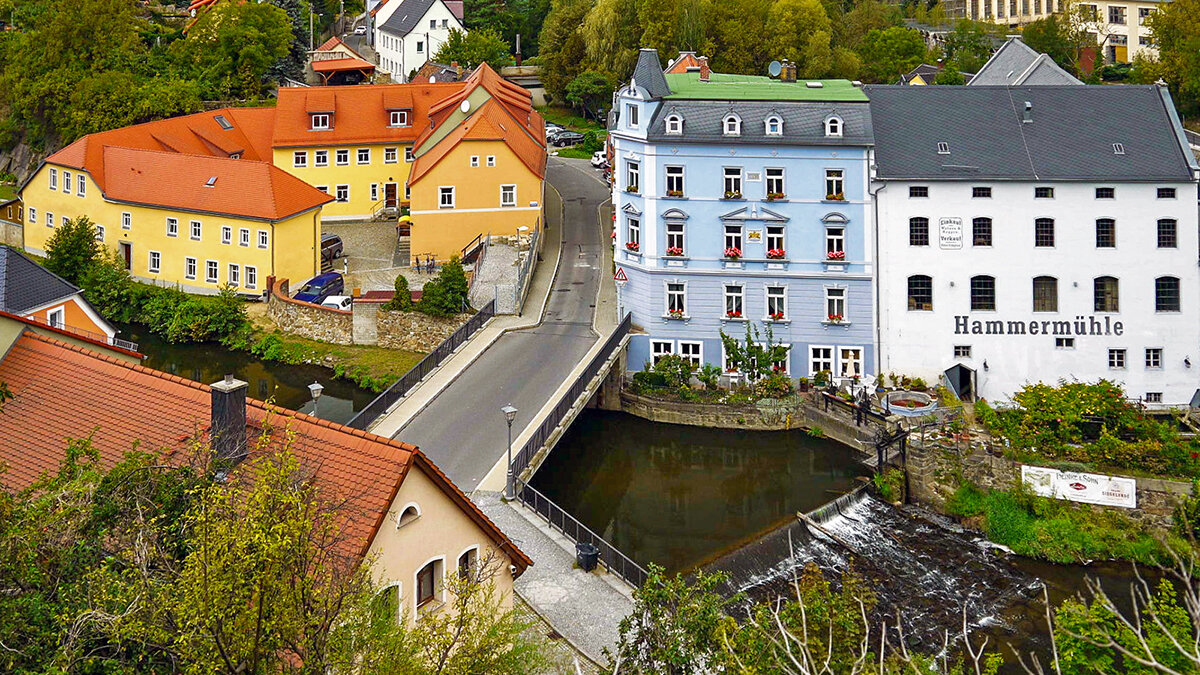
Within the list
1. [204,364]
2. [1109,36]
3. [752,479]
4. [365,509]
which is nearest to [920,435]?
[752,479]

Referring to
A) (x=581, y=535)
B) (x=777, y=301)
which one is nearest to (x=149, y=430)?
(x=581, y=535)

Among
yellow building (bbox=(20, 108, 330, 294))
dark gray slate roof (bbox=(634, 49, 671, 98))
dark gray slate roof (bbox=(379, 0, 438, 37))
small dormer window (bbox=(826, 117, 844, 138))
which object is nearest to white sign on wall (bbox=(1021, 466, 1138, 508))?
small dormer window (bbox=(826, 117, 844, 138))

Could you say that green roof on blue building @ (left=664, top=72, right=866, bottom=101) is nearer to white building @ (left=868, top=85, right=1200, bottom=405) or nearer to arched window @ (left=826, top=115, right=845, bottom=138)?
arched window @ (left=826, top=115, right=845, bottom=138)

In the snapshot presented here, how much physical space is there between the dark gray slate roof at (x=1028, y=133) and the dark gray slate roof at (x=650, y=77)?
7003mm

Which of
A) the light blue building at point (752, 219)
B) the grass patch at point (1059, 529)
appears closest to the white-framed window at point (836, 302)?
the light blue building at point (752, 219)

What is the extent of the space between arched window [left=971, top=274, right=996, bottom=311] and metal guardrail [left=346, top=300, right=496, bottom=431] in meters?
16.3

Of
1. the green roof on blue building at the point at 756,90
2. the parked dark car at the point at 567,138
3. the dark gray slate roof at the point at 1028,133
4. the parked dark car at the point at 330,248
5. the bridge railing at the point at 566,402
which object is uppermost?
the parked dark car at the point at 567,138

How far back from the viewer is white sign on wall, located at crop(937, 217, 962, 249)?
137 feet

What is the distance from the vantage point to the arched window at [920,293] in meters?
42.2

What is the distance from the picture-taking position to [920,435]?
37.3 meters

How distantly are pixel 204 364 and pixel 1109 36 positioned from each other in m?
70.8

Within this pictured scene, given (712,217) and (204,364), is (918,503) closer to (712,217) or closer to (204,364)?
(712,217)

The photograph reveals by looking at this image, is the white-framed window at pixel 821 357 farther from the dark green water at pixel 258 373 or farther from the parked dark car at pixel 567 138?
the parked dark car at pixel 567 138

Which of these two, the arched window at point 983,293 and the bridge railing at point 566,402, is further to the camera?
the arched window at point 983,293
